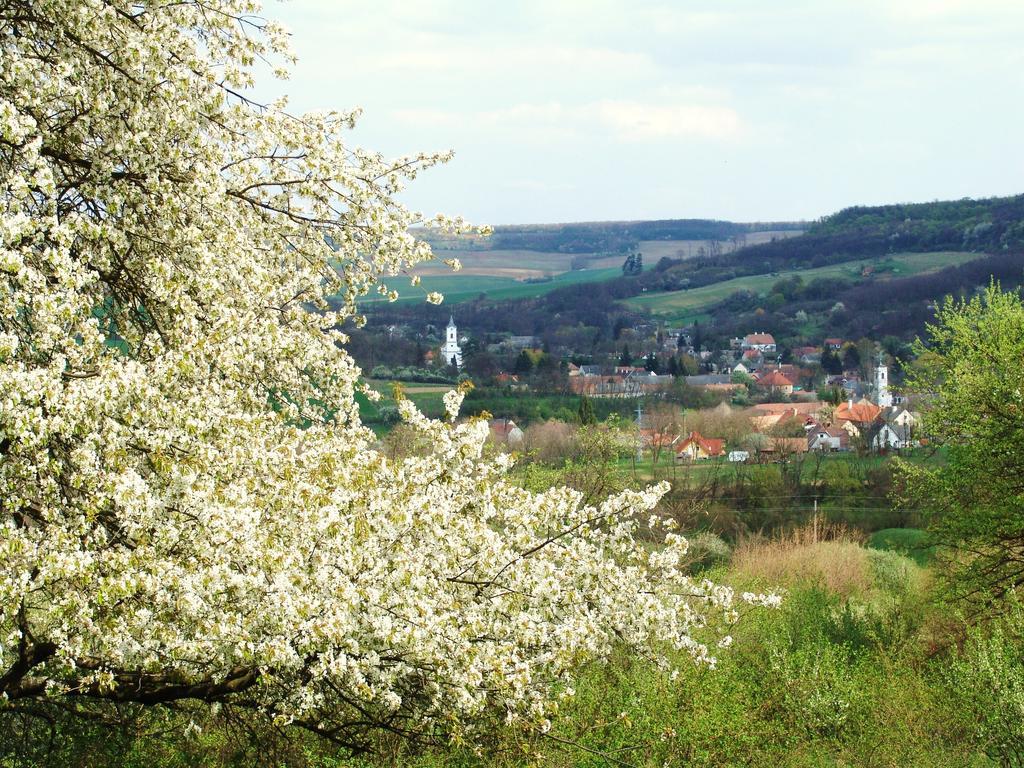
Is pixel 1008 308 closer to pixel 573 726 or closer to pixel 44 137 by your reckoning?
pixel 573 726

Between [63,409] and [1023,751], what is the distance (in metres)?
12.0

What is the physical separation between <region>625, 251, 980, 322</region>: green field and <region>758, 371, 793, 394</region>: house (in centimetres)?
4919

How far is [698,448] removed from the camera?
7238 centimetres

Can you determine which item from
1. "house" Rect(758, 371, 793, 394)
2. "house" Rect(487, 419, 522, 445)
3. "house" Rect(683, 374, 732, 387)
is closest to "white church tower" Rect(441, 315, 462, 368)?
"house" Rect(487, 419, 522, 445)

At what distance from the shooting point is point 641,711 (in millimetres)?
12047

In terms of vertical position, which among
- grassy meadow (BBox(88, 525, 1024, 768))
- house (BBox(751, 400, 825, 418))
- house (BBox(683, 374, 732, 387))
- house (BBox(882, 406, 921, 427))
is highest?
grassy meadow (BBox(88, 525, 1024, 768))

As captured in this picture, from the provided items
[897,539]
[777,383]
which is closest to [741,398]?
[777,383]

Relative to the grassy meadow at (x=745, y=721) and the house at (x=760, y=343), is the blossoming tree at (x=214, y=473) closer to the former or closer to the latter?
the grassy meadow at (x=745, y=721)

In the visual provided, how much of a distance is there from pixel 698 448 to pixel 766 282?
432 ft

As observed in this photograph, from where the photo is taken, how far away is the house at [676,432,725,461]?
70125 mm

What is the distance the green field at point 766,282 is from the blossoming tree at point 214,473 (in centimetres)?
17424

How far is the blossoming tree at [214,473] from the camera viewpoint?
21.7 ft

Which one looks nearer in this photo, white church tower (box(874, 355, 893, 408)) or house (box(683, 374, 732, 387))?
white church tower (box(874, 355, 893, 408))

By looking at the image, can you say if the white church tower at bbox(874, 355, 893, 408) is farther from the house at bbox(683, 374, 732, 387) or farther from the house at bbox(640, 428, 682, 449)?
the house at bbox(640, 428, 682, 449)
